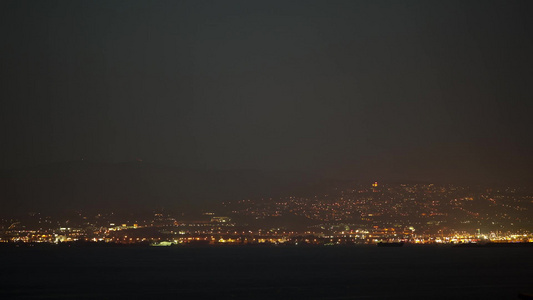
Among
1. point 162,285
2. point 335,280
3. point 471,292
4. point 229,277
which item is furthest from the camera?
point 229,277

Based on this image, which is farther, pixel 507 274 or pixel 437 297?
pixel 507 274

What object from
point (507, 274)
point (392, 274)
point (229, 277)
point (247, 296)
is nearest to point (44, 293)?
point (247, 296)

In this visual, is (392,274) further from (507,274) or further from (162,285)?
(162,285)

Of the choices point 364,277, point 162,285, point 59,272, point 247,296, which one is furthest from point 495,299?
point 59,272

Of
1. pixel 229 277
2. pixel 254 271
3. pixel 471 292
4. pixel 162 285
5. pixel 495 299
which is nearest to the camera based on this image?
pixel 495 299

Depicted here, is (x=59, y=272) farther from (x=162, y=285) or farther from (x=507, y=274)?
(x=507, y=274)

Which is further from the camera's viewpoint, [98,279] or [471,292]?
[98,279]

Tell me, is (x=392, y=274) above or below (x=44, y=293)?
below

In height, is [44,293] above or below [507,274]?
above

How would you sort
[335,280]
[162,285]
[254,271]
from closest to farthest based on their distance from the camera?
[162,285], [335,280], [254,271]
